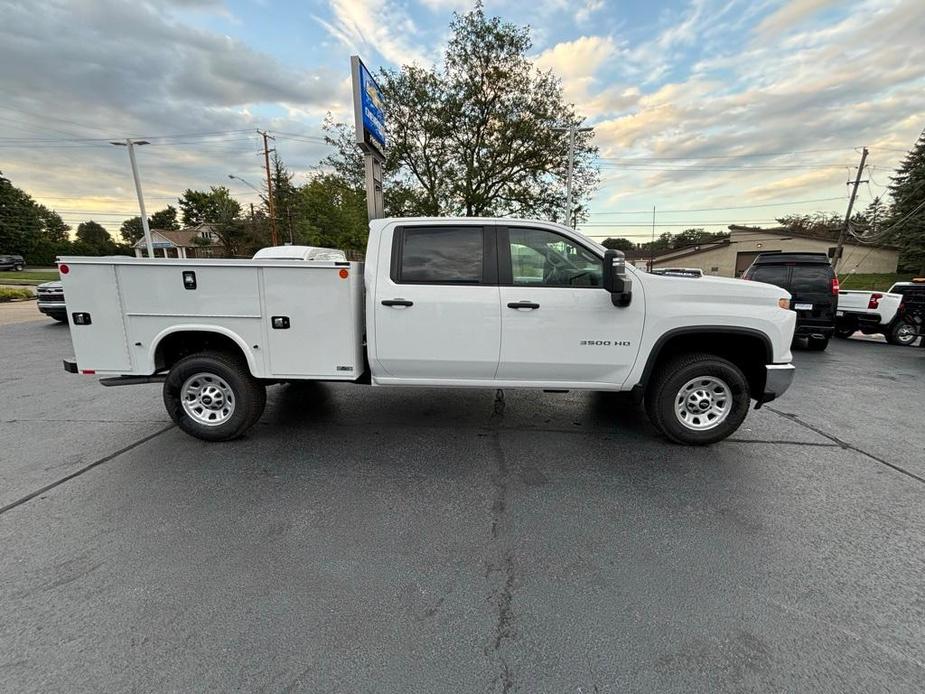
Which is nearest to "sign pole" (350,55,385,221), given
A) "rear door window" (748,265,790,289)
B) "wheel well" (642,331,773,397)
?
"wheel well" (642,331,773,397)

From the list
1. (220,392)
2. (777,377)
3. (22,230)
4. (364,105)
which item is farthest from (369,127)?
(22,230)

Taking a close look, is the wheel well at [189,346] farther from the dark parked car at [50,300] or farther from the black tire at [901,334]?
the black tire at [901,334]

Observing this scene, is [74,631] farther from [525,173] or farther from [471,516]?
[525,173]

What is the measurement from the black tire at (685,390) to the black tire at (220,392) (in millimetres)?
3826

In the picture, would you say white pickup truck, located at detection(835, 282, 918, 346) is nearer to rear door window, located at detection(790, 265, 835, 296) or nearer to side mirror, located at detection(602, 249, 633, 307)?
rear door window, located at detection(790, 265, 835, 296)

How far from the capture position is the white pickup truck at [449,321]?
3.74 meters

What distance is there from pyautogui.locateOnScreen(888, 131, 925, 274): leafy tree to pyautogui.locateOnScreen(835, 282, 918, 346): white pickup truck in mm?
34540

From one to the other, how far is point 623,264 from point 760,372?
71.3 inches

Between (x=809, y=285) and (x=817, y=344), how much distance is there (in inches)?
64.7

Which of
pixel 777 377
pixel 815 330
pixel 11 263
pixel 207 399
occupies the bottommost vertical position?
pixel 815 330

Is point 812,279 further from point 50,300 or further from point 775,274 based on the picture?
point 50,300

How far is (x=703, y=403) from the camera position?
13.1ft

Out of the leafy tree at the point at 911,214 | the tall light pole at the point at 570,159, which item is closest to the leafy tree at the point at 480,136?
the tall light pole at the point at 570,159

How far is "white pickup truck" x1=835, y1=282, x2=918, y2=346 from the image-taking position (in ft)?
32.4
